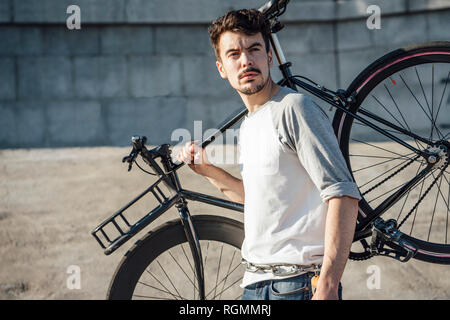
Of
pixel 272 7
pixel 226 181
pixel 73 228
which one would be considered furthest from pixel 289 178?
pixel 73 228

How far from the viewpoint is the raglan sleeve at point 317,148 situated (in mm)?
1813

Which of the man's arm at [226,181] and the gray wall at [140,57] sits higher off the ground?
the gray wall at [140,57]

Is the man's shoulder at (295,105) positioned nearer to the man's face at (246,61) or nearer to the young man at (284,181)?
the young man at (284,181)

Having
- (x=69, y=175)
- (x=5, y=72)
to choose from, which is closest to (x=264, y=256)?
(x=69, y=175)

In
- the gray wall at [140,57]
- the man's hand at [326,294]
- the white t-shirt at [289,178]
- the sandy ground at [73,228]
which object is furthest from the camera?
the gray wall at [140,57]

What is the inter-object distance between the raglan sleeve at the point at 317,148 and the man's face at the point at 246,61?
189 millimetres

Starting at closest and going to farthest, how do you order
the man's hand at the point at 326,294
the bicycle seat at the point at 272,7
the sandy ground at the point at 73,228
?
the man's hand at the point at 326,294 < the bicycle seat at the point at 272,7 < the sandy ground at the point at 73,228

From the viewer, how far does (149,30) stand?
5.29 meters

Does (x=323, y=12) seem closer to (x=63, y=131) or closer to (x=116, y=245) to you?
(x=63, y=131)

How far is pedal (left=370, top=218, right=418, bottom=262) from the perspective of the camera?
90.2 inches

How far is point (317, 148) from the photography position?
1.84 metres

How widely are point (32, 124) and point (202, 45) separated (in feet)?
6.25

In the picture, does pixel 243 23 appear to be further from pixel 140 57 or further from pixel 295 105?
pixel 140 57

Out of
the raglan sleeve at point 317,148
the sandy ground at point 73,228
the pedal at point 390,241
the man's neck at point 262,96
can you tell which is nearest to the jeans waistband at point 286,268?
the raglan sleeve at point 317,148
